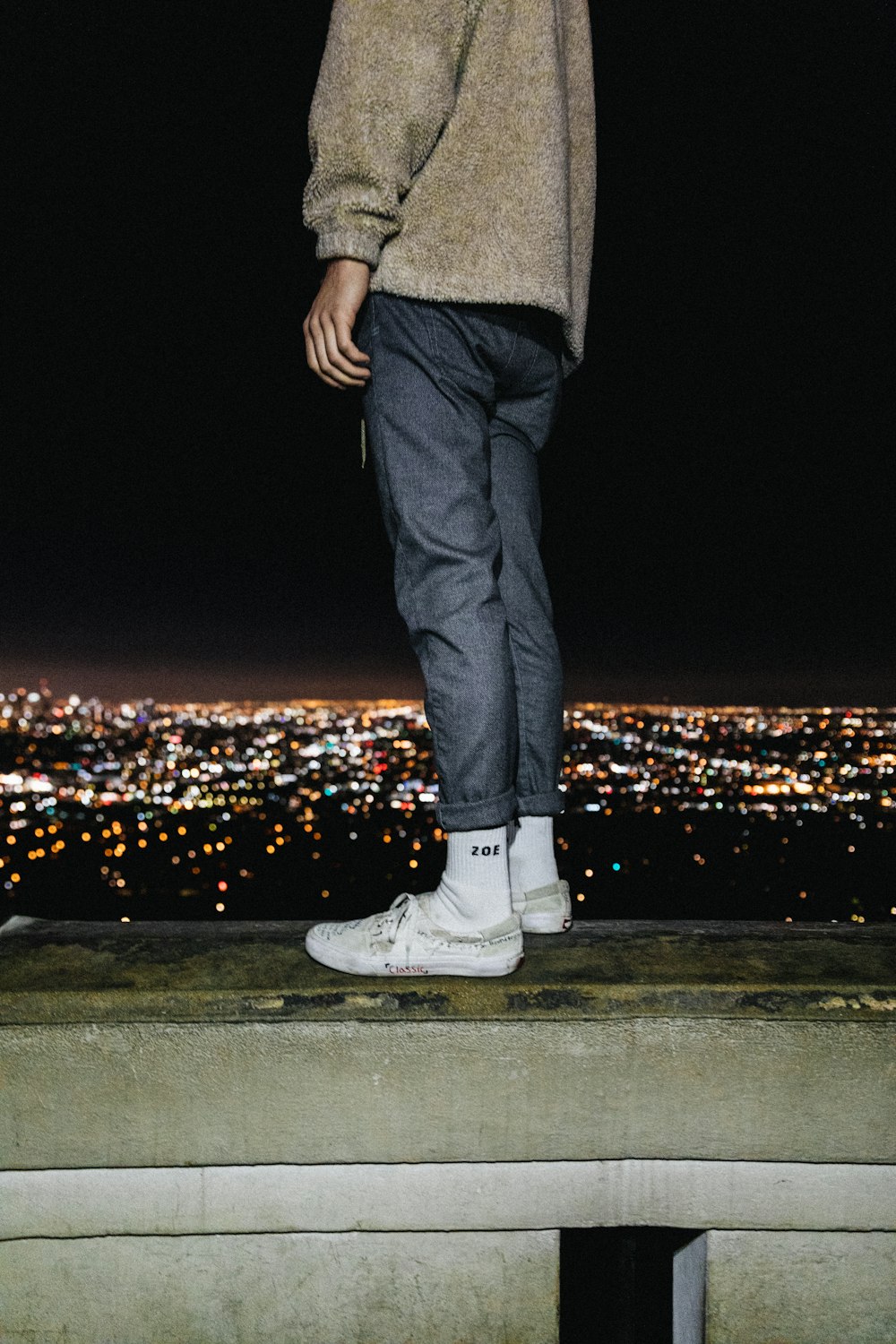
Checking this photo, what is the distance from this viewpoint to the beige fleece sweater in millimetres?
1148

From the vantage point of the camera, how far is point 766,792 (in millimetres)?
57375

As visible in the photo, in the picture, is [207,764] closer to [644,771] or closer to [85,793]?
[85,793]

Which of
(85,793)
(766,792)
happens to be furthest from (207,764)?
(766,792)

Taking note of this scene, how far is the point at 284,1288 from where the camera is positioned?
1121 millimetres

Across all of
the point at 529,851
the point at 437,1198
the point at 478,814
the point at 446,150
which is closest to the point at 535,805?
the point at 529,851

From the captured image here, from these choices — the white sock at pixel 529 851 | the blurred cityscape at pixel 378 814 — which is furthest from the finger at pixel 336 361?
the blurred cityscape at pixel 378 814

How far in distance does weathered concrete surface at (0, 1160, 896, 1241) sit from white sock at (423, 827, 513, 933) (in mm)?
325

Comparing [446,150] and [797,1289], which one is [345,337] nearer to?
[446,150]

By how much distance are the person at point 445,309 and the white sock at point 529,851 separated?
203 mm

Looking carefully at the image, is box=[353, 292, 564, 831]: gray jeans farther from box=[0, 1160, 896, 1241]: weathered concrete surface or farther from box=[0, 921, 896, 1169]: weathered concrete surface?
box=[0, 1160, 896, 1241]: weathered concrete surface

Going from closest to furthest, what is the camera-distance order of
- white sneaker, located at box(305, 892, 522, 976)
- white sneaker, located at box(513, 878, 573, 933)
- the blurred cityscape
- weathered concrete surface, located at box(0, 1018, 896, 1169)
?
weathered concrete surface, located at box(0, 1018, 896, 1169), white sneaker, located at box(305, 892, 522, 976), white sneaker, located at box(513, 878, 573, 933), the blurred cityscape

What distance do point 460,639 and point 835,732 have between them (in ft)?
248

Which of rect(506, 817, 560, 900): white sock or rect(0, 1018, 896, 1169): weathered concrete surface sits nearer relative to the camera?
rect(0, 1018, 896, 1169): weathered concrete surface

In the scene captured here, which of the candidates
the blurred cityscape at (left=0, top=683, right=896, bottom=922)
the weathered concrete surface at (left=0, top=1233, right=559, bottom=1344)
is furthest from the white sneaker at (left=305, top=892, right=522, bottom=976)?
the blurred cityscape at (left=0, top=683, right=896, bottom=922)
